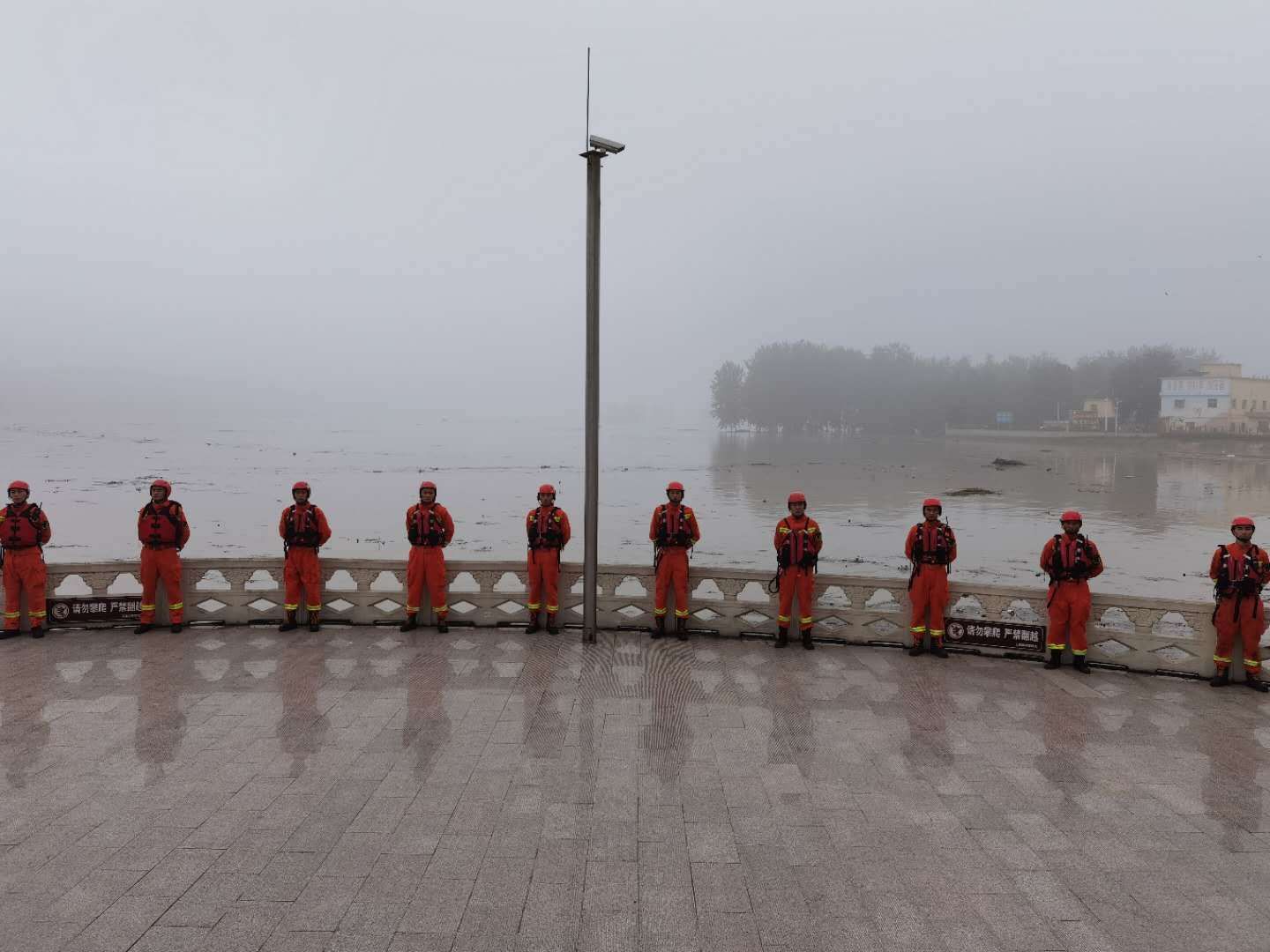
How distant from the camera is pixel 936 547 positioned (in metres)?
9.43

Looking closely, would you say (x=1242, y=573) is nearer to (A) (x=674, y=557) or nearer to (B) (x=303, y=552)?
(A) (x=674, y=557)

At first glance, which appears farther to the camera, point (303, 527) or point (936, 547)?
point (303, 527)

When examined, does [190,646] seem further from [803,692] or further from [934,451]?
[934,451]

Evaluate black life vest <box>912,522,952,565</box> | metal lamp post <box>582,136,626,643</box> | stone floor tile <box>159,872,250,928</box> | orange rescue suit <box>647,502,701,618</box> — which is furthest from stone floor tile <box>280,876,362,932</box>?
black life vest <box>912,522,952,565</box>

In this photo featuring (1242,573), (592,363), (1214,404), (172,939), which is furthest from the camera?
(1214,404)

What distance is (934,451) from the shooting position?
360 feet

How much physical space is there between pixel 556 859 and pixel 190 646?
268 inches

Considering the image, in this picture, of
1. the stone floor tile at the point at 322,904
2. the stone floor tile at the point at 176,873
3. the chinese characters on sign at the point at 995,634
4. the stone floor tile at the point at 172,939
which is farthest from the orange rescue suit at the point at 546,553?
the stone floor tile at the point at 172,939

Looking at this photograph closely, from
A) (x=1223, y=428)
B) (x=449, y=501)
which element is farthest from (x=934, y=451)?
(x=449, y=501)

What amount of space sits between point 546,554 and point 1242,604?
25.9 feet

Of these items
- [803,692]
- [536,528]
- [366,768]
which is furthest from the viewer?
[536,528]

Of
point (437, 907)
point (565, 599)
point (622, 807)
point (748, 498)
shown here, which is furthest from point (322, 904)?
point (748, 498)

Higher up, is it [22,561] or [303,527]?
[303,527]

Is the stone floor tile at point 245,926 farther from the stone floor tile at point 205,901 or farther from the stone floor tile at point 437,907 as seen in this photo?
the stone floor tile at point 437,907
